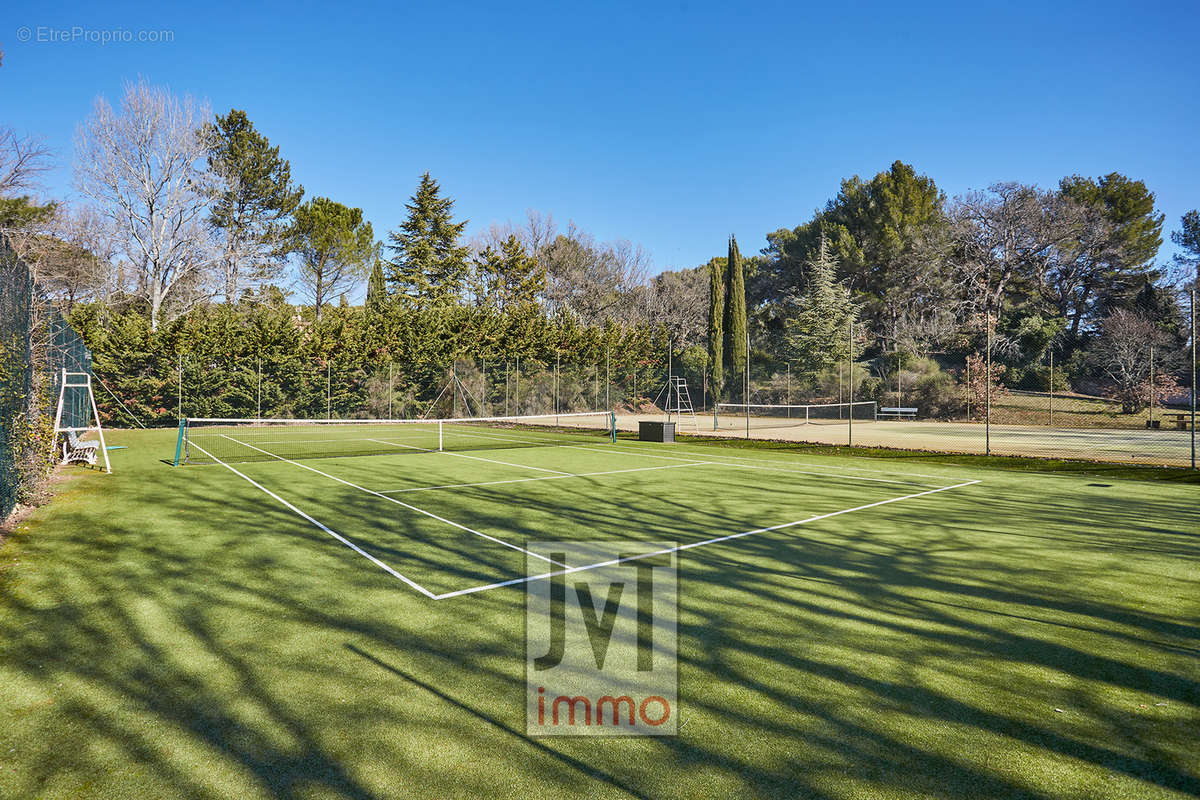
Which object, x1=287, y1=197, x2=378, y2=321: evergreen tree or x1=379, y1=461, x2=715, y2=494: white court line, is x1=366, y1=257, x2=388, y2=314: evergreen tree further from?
x1=379, y1=461, x2=715, y2=494: white court line

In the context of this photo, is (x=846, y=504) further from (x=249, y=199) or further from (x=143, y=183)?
(x=249, y=199)

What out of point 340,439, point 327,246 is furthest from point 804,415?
point 327,246

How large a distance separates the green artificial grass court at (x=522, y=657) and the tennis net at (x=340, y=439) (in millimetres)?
6516

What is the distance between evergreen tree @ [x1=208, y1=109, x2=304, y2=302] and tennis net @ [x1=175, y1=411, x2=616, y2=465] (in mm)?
14499

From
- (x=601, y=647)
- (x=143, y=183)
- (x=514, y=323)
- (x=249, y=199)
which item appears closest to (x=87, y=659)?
(x=601, y=647)

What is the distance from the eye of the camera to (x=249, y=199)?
34.7 metres

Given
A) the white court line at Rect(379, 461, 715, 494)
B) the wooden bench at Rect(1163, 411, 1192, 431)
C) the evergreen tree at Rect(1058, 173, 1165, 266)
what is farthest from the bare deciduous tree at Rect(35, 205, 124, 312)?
the evergreen tree at Rect(1058, 173, 1165, 266)

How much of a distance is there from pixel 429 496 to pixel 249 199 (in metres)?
33.9

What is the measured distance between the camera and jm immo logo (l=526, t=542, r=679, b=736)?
2.88m

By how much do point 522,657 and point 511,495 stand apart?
5.42 metres

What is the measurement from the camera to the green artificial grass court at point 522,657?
8.00ft

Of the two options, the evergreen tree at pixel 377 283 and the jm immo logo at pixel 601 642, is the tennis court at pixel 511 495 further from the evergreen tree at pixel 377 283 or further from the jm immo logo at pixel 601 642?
the evergreen tree at pixel 377 283

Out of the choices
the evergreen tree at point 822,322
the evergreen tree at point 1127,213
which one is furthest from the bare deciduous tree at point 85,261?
the evergreen tree at point 1127,213

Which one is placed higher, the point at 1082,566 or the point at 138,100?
the point at 138,100
